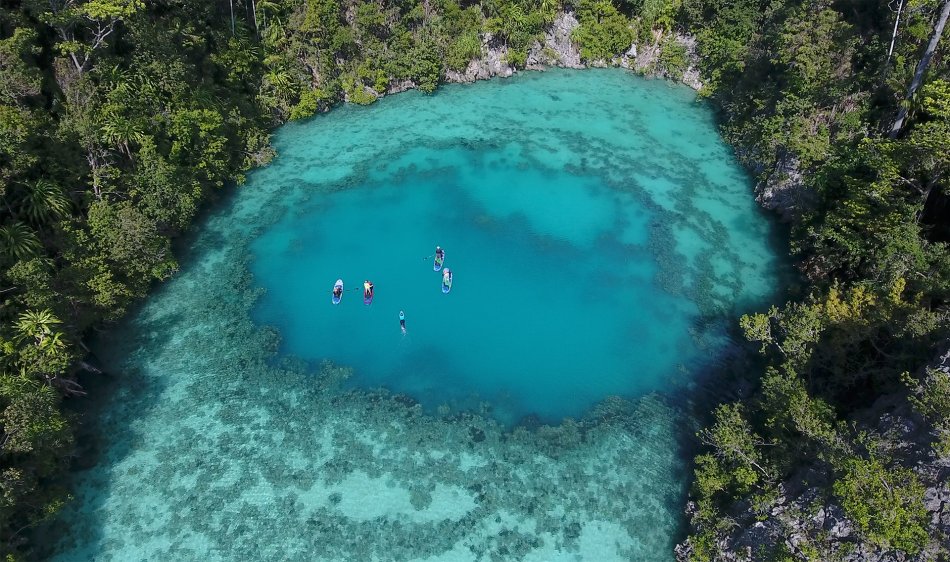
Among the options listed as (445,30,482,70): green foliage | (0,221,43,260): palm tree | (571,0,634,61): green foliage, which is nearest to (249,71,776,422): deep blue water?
(445,30,482,70): green foliage

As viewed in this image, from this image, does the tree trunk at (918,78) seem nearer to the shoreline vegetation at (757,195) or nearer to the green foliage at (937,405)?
the shoreline vegetation at (757,195)

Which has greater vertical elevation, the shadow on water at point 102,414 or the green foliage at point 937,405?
the green foliage at point 937,405

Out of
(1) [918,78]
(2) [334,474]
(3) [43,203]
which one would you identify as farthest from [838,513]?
(3) [43,203]

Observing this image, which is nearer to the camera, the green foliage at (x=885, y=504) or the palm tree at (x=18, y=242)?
the green foliage at (x=885, y=504)

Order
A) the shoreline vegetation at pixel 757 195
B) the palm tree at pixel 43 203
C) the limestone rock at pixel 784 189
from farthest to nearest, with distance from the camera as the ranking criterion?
the limestone rock at pixel 784 189
the palm tree at pixel 43 203
the shoreline vegetation at pixel 757 195

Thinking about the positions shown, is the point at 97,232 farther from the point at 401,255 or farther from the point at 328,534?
the point at 328,534

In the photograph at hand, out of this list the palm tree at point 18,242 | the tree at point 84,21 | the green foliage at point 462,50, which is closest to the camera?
the palm tree at point 18,242

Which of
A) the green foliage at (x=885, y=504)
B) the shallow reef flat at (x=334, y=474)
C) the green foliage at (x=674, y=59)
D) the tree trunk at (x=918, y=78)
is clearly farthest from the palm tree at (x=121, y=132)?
the green foliage at (x=674, y=59)
